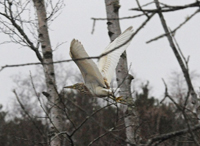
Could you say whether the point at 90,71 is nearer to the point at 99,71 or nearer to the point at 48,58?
the point at 99,71

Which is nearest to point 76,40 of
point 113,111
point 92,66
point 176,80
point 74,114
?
point 92,66

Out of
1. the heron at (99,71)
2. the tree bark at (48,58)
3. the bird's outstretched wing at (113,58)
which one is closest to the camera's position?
the heron at (99,71)

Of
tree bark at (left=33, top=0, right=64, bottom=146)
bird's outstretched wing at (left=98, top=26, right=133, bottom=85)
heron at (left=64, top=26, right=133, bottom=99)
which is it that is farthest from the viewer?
tree bark at (left=33, top=0, right=64, bottom=146)

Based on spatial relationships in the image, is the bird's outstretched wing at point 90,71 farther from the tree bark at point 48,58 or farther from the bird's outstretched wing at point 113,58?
the tree bark at point 48,58

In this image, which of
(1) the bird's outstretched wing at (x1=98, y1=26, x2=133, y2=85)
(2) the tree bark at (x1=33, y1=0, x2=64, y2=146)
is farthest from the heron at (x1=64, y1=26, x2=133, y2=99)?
(2) the tree bark at (x1=33, y1=0, x2=64, y2=146)

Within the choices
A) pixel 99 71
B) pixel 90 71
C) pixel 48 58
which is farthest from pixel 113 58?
pixel 48 58

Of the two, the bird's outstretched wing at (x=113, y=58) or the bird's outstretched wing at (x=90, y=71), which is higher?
the bird's outstretched wing at (x=113, y=58)

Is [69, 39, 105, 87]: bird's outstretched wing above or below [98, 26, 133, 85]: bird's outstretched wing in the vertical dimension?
below

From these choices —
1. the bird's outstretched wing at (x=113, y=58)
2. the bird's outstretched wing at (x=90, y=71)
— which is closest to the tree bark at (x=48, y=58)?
the bird's outstretched wing at (x=90, y=71)

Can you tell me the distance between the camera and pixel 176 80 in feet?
120

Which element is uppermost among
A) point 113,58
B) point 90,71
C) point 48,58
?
point 48,58

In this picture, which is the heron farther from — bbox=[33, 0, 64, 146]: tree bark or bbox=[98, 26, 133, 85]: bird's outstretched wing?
bbox=[33, 0, 64, 146]: tree bark

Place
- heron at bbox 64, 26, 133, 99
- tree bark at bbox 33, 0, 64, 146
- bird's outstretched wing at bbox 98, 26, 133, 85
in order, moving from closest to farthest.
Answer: heron at bbox 64, 26, 133, 99
bird's outstretched wing at bbox 98, 26, 133, 85
tree bark at bbox 33, 0, 64, 146

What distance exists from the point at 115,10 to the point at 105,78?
39.1 inches
